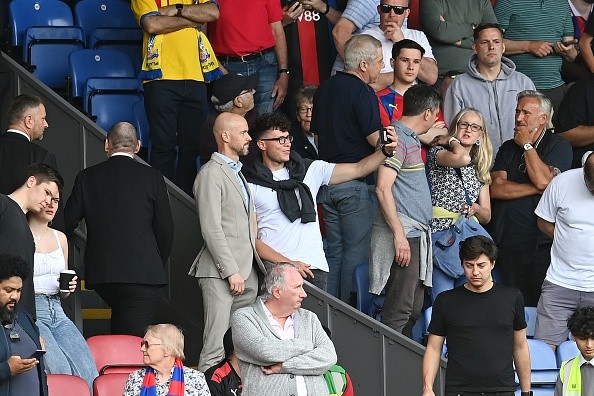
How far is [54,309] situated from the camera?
823 centimetres

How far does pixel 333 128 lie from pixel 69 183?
193cm

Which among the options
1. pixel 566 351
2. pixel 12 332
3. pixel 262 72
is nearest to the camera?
pixel 12 332

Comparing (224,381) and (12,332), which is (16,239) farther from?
(224,381)

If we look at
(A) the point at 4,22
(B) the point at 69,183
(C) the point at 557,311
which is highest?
(A) the point at 4,22

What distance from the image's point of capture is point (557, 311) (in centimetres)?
948

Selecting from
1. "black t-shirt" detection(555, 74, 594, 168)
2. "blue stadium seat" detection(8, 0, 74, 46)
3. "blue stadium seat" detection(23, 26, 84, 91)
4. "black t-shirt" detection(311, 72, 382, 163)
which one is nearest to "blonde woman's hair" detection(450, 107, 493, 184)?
"black t-shirt" detection(311, 72, 382, 163)

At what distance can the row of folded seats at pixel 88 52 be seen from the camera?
1125cm

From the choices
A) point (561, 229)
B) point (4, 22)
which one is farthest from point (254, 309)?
point (4, 22)

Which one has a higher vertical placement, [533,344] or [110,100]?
[110,100]

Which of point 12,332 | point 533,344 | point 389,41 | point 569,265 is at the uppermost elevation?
point 389,41

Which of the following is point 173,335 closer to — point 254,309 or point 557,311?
point 254,309

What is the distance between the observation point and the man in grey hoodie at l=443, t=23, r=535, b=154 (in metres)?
10.8

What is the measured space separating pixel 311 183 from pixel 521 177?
1.70 metres

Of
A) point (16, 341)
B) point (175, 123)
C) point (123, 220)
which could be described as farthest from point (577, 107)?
point (16, 341)
